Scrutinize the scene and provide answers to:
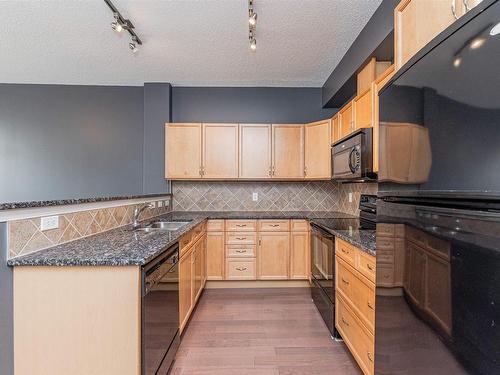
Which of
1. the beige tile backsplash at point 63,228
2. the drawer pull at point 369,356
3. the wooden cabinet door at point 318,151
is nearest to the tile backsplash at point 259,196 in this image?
the wooden cabinet door at point 318,151

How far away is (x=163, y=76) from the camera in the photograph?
3635 mm

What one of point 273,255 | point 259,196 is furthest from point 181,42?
point 273,255

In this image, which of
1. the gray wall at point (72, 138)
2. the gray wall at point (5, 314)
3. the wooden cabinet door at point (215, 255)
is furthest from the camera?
the gray wall at point (72, 138)

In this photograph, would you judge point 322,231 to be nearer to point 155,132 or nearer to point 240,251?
point 240,251

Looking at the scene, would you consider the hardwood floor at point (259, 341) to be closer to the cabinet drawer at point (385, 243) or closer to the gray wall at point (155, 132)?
the cabinet drawer at point (385, 243)

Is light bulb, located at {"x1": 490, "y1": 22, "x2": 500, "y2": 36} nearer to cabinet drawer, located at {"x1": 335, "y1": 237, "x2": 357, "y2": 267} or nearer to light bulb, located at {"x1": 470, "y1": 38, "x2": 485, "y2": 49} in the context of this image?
light bulb, located at {"x1": 470, "y1": 38, "x2": 485, "y2": 49}

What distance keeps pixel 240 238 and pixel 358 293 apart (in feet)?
6.07

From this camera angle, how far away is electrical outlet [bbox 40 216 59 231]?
1514mm

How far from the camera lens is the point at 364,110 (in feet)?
7.92

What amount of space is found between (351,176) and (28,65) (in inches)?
160

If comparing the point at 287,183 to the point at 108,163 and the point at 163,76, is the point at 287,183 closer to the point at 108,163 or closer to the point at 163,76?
the point at 163,76

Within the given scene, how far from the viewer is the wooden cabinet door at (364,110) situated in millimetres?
2285

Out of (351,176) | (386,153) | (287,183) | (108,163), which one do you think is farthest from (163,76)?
(386,153)

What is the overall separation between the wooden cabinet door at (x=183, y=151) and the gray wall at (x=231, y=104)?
0.33 metres
